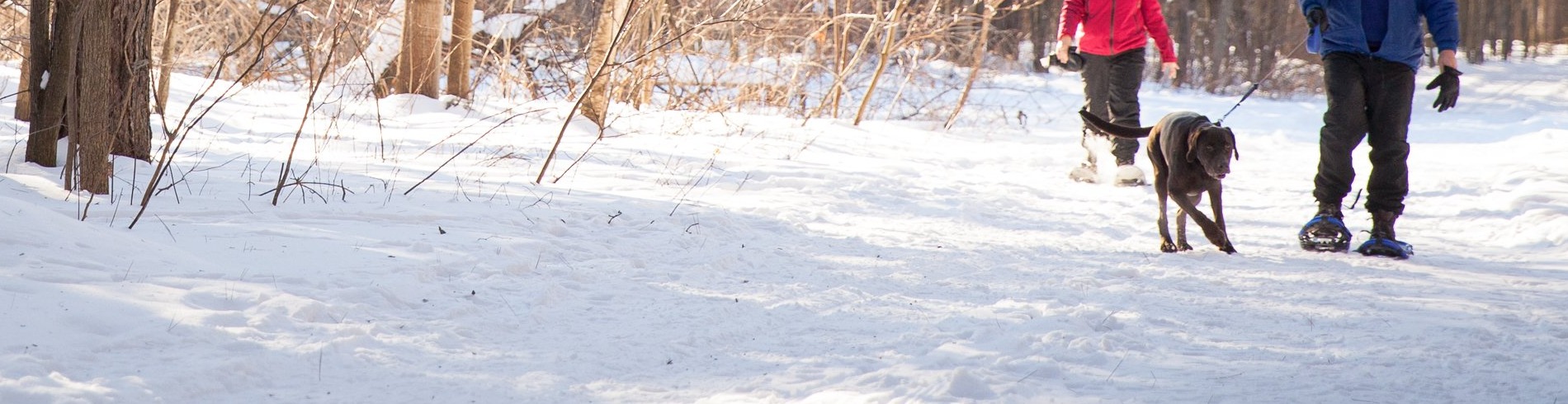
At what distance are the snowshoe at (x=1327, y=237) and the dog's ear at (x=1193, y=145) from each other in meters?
0.61

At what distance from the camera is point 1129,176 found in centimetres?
733

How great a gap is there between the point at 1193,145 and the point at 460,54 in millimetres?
7799

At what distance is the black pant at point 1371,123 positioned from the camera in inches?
194

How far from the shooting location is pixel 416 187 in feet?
18.3

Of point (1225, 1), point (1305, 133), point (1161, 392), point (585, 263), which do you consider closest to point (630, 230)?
point (585, 263)

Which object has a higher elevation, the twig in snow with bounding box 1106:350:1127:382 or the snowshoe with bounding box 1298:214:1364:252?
the snowshoe with bounding box 1298:214:1364:252

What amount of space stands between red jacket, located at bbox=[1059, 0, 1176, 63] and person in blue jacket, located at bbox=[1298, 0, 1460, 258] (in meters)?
2.32

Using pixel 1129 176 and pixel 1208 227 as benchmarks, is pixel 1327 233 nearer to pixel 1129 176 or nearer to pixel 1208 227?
pixel 1208 227

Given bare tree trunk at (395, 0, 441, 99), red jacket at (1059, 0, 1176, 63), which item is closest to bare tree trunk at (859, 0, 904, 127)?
red jacket at (1059, 0, 1176, 63)

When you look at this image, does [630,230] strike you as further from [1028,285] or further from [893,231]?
[1028,285]

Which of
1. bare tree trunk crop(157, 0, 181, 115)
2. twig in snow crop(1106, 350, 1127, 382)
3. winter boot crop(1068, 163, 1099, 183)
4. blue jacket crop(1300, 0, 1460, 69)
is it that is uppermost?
blue jacket crop(1300, 0, 1460, 69)

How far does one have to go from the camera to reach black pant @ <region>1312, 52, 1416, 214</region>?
4.93 m

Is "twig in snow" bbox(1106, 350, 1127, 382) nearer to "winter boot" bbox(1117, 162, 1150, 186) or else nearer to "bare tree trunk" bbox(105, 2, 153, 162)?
"bare tree trunk" bbox(105, 2, 153, 162)

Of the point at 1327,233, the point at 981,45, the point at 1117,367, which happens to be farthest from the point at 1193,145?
the point at 981,45
